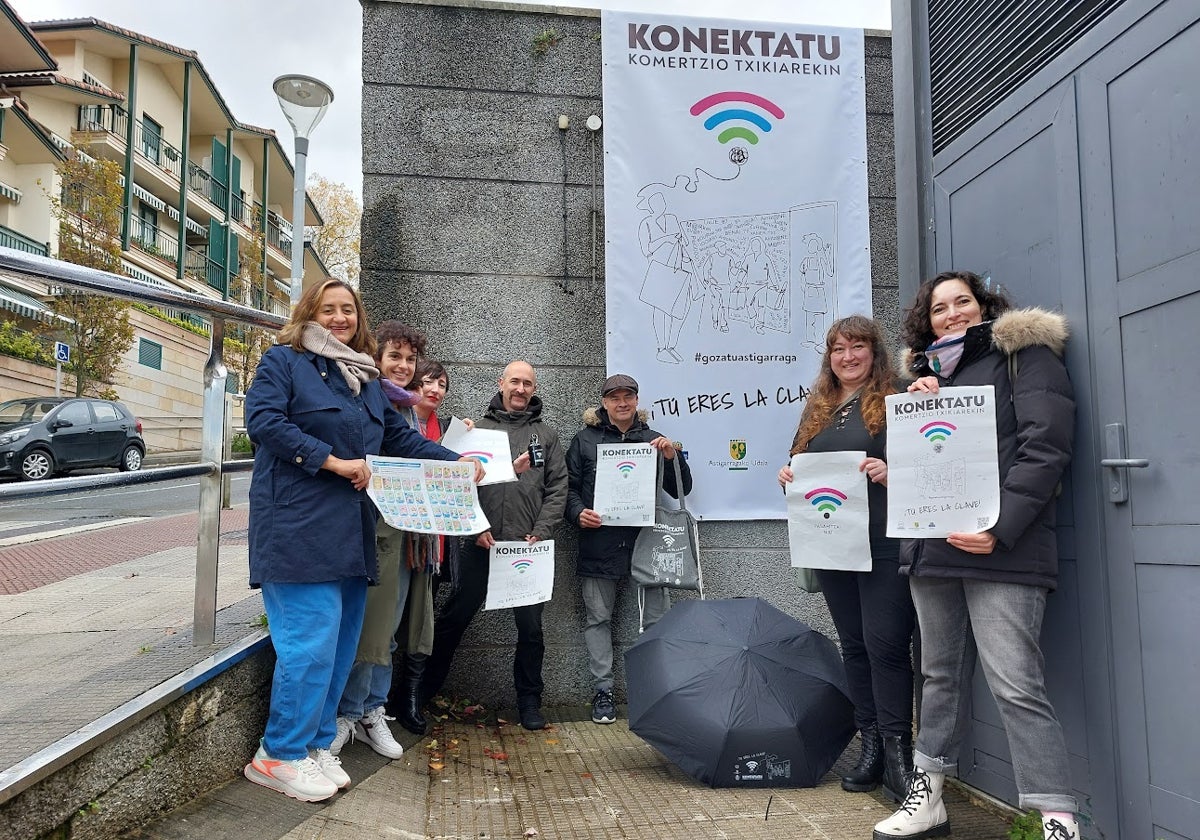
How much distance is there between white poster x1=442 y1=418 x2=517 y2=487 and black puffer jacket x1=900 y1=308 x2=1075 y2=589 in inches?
Answer: 73.7

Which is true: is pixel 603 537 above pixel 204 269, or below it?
below

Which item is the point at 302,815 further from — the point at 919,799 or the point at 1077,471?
the point at 1077,471

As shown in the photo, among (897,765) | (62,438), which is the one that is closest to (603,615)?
(897,765)

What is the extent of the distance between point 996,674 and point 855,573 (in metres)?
0.89

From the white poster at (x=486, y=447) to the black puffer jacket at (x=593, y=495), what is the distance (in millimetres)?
560

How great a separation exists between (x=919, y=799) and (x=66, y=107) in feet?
111

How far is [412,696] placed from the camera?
3996mm

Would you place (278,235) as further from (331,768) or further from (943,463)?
(943,463)

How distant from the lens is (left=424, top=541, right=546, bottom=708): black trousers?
428 centimetres

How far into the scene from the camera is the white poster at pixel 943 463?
2.65 meters

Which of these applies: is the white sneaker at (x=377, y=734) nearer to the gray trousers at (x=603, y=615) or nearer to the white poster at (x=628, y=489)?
the gray trousers at (x=603, y=615)

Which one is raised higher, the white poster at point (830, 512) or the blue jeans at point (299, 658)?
the white poster at point (830, 512)

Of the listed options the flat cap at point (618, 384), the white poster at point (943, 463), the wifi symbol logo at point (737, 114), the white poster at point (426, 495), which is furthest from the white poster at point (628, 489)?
the wifi symbol logo at point (737, 114)

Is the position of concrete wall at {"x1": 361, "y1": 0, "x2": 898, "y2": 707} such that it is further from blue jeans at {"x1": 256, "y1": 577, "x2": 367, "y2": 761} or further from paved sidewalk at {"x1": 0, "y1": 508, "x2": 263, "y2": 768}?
blue jeans at {"x1": 256, "y1": 577, "x2": 367, "y2": 761}
